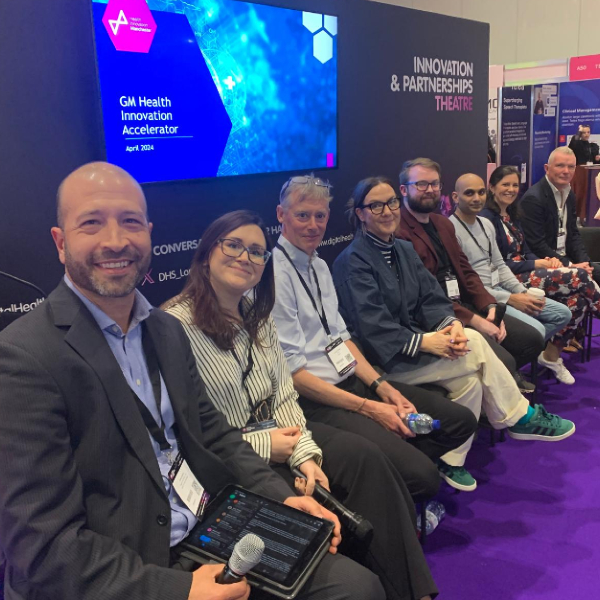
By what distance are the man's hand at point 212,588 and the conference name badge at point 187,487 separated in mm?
220

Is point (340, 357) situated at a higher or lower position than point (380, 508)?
higher

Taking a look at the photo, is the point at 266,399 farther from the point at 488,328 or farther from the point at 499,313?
the point at 499,313

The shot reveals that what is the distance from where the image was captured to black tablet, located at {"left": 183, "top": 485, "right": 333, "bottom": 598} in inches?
52.8

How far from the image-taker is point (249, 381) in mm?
1993

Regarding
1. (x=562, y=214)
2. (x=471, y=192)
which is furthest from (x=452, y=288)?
(x=562, y=214)

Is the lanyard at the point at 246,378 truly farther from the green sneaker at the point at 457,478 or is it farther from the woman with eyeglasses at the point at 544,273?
the woman with eyeglasses at the point at 544,273

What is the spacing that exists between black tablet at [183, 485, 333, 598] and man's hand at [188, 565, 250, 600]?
1.6 inches

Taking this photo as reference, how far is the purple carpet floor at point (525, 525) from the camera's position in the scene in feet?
7.36

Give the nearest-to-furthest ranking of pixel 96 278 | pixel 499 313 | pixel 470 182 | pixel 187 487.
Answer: pixel 96 278 → pixel 187 487 → pixel 499 313 → pixel 470 182

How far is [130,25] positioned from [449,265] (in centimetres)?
210

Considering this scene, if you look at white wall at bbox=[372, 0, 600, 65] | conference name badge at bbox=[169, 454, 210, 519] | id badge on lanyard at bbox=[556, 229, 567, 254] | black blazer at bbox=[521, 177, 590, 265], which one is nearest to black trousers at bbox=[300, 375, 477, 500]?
conference name badge at bbox=[169, 454, 210, 519]

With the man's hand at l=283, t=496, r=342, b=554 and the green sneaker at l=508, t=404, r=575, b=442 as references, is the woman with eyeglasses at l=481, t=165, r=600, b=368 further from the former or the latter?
the man's hand at l=283, t=496, r=342, b=554

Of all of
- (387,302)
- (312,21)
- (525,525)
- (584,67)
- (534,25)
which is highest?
(534,25)

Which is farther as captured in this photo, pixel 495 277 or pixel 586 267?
pixel 586 267
